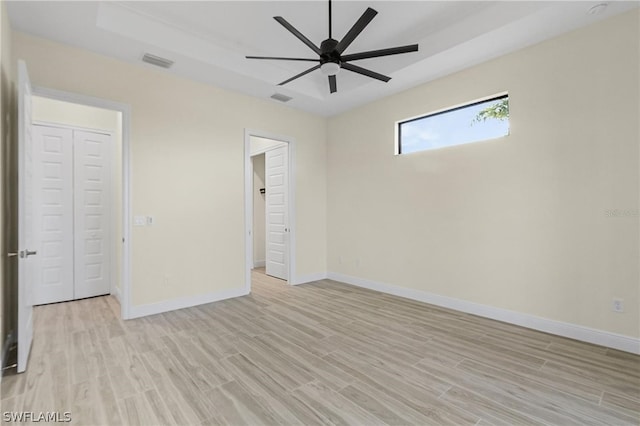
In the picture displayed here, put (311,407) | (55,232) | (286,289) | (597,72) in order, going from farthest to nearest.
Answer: (286,289)
(55,232)
(597,72)
(311,407)

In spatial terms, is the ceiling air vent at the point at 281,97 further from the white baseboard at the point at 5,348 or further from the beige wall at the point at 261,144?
the white baseboard at the point at 5,348

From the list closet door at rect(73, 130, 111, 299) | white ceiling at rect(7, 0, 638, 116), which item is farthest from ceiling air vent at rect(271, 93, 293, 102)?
closet door at rect(73, 130, 111, 299)

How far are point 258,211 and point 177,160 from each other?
331cm

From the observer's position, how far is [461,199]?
3873mm

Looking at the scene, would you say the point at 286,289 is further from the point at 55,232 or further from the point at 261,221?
the point at 55,232

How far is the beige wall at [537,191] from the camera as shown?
2781 millimetres

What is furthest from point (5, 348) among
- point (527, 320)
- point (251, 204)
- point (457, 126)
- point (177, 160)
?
point (457, 126)

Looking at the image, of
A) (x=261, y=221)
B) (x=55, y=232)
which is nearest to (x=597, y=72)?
(x=261, y=221)

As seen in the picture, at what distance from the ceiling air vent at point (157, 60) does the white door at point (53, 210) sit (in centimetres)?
195

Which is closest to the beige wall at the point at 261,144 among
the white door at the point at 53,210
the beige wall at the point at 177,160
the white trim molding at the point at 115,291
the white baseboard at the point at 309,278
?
the beige wall at the point at 177,160

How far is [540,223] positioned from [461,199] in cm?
90

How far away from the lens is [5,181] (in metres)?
2.73

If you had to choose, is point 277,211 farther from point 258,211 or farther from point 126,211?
point 126,211

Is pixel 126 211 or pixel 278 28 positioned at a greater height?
pixel 278 28
